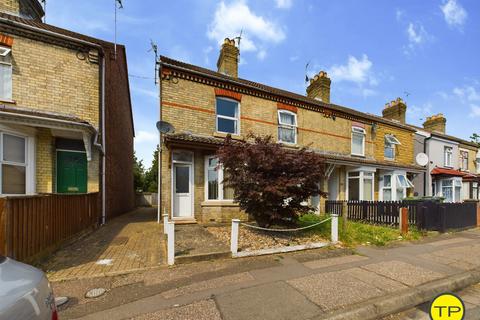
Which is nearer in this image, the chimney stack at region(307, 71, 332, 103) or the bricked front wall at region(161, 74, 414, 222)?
the bricked front wall at region(161, 74, 414, 222)

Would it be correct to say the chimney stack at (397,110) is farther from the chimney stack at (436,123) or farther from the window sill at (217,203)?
the window sill at (217,203)

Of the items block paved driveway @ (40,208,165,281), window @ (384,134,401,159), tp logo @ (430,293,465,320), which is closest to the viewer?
tp logo @ (430,293,465,320)

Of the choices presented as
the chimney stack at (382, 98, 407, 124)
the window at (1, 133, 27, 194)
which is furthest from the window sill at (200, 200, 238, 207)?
the chimney stack at (382, 98, 407, 124)

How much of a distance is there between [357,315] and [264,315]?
1.30 metres

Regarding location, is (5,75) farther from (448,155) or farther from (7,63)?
(448,155)

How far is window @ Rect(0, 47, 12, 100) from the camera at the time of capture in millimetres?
7836

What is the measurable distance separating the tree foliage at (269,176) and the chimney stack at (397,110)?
16.5m

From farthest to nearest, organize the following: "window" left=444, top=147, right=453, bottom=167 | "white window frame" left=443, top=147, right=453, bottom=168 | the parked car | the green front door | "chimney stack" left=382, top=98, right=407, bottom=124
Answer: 1. "window" left=444, top=147, right=453, bottom=167
2. "white window frame" left=443, top=147, right=453, bottom=168
3. "chimney stack" left=382, top=98, right=407, bottom=124
4. the green front door
5. the parked car

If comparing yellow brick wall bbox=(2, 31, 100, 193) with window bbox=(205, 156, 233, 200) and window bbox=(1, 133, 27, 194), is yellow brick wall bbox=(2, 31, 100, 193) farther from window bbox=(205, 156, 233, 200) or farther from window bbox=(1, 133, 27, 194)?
window bbox=(205, 156, 233, 200)

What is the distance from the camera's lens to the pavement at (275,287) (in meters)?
3.43

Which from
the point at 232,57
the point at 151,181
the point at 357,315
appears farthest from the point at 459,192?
the point at 151,181

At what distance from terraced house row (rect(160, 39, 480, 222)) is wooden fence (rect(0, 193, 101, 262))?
3187 mm

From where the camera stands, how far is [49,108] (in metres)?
8.27

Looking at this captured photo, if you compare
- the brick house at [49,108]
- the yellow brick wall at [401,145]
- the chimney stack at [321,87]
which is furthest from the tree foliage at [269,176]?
the yellow brick wall at [401,145]
